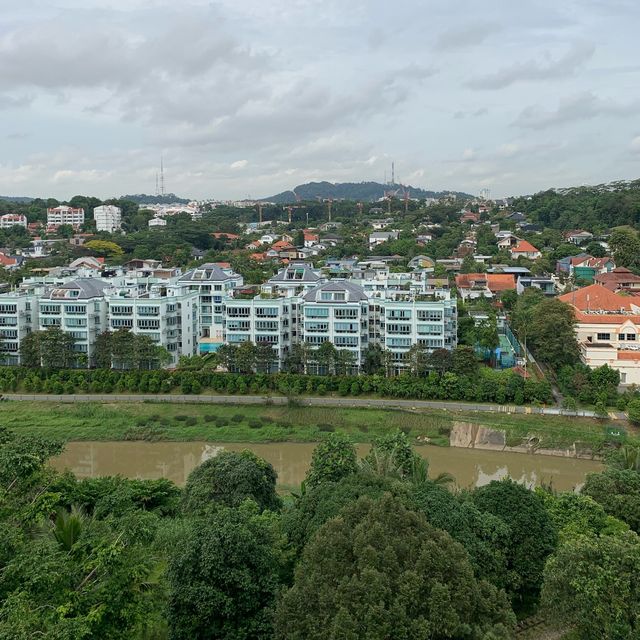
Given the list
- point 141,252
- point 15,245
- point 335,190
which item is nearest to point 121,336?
point 141,252

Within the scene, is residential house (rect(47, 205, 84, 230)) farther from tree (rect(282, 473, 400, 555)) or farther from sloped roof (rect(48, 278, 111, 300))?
tree (rect(282, 473, 400, 555))

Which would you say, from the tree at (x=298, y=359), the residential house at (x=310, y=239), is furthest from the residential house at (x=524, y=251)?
the tree at (x=298, y=359)

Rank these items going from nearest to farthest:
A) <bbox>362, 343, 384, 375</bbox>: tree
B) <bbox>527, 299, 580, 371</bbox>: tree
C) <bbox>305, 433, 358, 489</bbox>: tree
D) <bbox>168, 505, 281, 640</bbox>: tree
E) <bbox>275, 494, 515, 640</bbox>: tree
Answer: <bbox>275, 494, 515, 640</bbox>: tree → <bbox>168, 505, 281, 640</bbox>: tree → <bbox>305, 433, 358, 489</bbox>: tree → <bbox>527, 299, 580, 371</bbox>: tree → <bbox>362, 343, 384, 375</bbox>: tree

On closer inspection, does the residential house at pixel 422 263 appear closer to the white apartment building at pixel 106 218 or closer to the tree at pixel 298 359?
the tree at pixel 298 359

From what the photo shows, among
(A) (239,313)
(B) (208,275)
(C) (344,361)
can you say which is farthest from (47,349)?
(C) (344,361)

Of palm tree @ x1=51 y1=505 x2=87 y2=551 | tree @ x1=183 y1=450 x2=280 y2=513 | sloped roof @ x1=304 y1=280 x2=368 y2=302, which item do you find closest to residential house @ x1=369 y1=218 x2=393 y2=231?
sloped roof @ x1=304 y1=280 x2=368 y2=302

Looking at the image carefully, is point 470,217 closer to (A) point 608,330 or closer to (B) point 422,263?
(B) point 422,263
